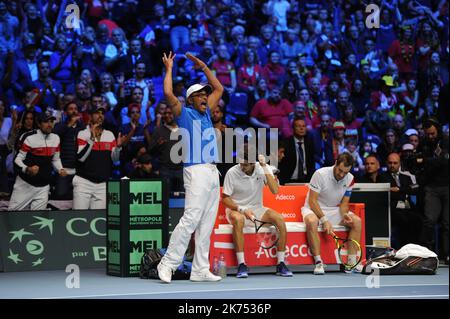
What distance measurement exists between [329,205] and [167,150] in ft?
9.06

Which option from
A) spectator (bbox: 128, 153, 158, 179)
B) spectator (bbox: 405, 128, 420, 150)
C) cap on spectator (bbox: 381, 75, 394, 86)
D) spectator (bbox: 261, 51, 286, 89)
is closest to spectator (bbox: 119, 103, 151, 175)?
spectator (bbox: 128, 153, 158, 179)

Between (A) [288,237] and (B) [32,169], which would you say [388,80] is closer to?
(A) [288,237]

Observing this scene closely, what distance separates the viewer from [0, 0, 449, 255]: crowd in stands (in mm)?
14734

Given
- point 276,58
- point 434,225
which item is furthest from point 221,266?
point 276,58

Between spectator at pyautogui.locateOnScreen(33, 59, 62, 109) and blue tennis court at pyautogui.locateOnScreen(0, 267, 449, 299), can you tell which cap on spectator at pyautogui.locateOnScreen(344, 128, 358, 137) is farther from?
spectator at pyautogui.locateOnScreen(33, 59, 62, 109)

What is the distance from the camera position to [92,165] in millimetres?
14062

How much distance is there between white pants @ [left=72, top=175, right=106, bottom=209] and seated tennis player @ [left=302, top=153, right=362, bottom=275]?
9.89ft

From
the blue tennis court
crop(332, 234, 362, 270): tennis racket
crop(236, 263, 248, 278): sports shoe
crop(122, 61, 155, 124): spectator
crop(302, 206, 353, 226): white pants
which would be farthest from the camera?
crop(122, 61, 155, 124): spectator

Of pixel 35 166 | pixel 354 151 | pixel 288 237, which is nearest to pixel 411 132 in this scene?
pixel 354 151

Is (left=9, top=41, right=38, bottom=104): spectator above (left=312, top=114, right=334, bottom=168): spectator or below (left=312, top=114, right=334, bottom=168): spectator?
above

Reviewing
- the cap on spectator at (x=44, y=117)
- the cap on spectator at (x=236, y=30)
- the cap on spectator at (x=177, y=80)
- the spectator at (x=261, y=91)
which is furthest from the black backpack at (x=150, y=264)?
the cap on spectator at (x=236, y=30)

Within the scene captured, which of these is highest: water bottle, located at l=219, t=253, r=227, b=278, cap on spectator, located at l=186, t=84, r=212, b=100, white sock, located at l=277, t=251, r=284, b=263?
cap on spectator, located at l=186, t=84, r=212, b=100

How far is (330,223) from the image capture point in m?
13.0

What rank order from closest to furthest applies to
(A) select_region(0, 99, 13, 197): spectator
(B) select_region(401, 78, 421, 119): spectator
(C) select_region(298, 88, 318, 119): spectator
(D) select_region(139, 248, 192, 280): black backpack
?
(D) select_region(139, 248, 192, 280): black backpack, (A) select_region(0, 99, 13, 197): spectator, (C) select_region(298, 88, 318, 119): spectator, (B) select_region(401, 78, 421, 119): spectator
